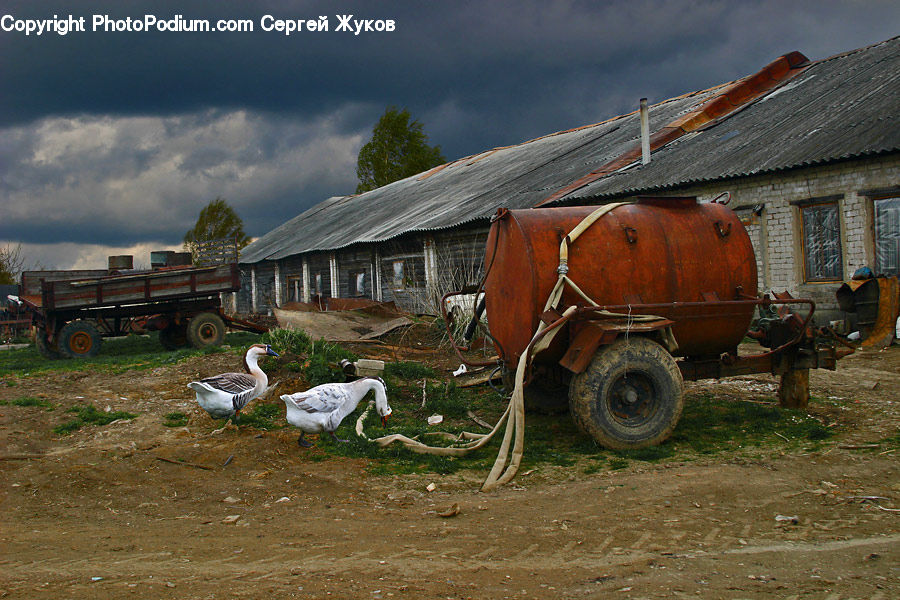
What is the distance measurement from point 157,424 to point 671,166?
478 inches

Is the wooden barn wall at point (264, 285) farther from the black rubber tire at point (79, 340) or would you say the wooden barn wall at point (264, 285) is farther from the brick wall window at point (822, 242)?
the brick wall window at point (822, 242)

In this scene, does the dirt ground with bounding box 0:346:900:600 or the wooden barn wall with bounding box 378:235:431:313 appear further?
the wooden barn wall with bounding box 378:235:431:313

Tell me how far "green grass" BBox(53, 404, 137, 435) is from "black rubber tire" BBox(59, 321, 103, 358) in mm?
6392

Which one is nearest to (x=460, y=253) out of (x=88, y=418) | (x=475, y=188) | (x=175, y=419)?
(x=475, y=188)

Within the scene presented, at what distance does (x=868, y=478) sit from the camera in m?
4.84

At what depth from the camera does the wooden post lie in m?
7.00

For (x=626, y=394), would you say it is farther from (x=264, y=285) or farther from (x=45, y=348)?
(x=264, y=285)

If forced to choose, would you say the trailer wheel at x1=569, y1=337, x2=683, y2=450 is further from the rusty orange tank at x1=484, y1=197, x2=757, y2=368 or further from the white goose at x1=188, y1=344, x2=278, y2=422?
the white goose at x1=188, y1=344, x2=278, y2=422

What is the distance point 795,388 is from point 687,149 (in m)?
10.3

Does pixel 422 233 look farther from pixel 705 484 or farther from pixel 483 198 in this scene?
pixel 705 484

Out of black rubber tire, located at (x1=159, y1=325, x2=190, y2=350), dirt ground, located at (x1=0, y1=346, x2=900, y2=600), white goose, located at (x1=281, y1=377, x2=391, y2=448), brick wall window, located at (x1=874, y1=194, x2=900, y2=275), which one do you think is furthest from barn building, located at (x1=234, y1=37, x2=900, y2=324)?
white goose, located at (x1=281, y1=377, x2=391, y2=448)

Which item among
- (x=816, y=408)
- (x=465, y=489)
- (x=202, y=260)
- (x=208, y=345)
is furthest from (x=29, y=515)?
(x=202, y=260)

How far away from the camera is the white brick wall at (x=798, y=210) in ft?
39.0

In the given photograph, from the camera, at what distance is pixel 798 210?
12938mm
